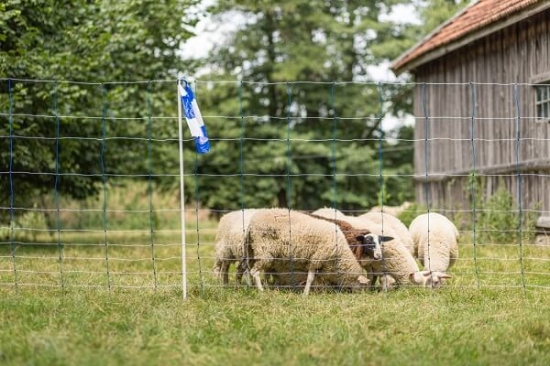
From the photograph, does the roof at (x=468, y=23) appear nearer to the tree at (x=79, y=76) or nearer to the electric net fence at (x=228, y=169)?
the electric net fence at (x=228, y=169)

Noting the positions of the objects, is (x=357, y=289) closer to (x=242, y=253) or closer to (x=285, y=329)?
(x=242, y=253)

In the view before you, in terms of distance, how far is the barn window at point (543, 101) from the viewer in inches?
554

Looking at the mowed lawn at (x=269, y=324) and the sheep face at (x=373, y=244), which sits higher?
the sheep face at (x=373, y=244)

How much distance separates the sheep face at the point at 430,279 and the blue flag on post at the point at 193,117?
311 centimetres

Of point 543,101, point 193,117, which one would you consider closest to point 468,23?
→ point 543,101

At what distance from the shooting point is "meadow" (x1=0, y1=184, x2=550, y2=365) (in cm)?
582

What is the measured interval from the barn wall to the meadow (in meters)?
4.36

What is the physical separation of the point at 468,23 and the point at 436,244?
6.88 meters

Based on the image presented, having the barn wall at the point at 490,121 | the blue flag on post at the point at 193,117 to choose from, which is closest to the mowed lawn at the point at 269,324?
the blue flag on post at the point at 193,117

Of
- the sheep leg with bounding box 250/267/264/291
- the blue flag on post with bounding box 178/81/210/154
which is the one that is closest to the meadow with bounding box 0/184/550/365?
the sheep leg with bounding box 250/267/264/291

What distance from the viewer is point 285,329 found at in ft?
22.0

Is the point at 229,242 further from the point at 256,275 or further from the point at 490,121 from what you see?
the point at 490,121

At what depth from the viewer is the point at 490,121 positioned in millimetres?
15734

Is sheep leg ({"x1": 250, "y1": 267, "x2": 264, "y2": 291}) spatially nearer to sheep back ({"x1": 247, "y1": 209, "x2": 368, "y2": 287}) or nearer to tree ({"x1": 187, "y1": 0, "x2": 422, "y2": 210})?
sheep back ({"x1": 247, "y1": 209, "x2": 368, "y2": 287})
